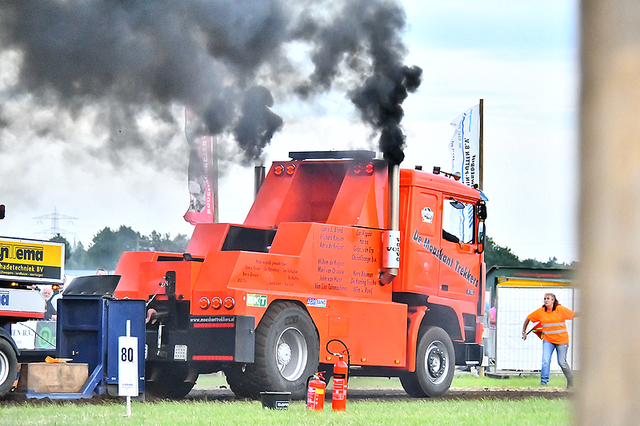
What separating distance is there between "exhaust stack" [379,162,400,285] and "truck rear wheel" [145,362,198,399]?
130 inches

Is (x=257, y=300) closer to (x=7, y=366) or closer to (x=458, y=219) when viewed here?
(x=7, y=366)

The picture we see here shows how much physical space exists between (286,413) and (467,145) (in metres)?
13.6

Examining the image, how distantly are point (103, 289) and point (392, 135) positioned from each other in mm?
5439

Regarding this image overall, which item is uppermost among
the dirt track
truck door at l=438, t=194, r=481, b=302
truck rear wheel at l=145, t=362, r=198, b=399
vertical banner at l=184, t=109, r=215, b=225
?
vertical banner at l=184, t=109, r=215, b=225

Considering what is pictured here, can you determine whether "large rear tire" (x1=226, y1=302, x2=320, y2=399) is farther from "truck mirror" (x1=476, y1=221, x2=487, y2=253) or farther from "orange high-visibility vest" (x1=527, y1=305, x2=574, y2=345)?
"orange high-visibility vest" (x1=527, y1=305, x2=574, y2=345)

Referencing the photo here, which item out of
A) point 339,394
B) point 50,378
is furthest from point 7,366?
point 339,394

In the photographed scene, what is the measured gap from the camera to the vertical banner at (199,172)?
15.1 meters

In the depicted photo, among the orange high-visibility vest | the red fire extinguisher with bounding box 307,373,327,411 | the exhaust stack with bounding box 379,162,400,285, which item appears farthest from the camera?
the orange high-visibility vest

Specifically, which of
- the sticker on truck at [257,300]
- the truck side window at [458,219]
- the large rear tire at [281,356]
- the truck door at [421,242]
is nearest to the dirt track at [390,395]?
the large rear tire at [281,356]

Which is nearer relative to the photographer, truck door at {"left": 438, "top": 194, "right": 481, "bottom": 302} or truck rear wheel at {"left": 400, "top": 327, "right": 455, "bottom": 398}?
truck rear wheel at {"left": 400, "top": 327, "right": 455, "bottom": 398}

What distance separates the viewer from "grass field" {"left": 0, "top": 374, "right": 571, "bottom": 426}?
10.1m

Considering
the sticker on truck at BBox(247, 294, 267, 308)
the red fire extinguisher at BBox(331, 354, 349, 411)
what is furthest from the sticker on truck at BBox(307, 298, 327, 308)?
the red fire extinguisher at BBox(331, 354, 349, 411)

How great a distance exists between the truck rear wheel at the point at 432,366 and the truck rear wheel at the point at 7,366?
19.6 feet

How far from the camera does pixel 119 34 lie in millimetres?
10773
